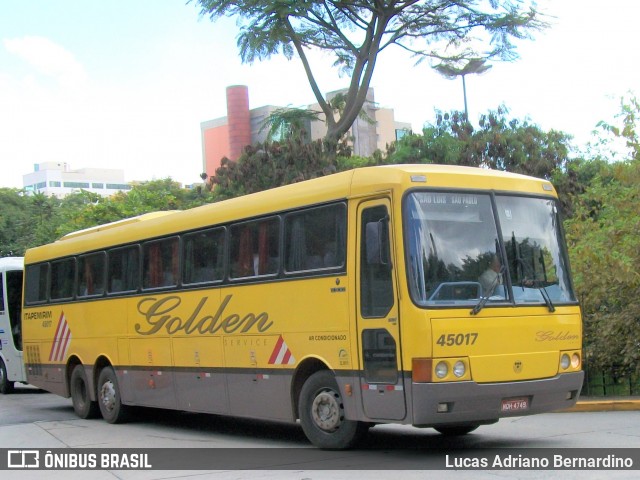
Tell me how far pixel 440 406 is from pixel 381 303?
51.1 inches

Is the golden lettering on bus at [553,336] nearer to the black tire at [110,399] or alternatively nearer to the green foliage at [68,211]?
the black tire at [110,399]

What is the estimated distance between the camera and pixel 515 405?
9.87 metres

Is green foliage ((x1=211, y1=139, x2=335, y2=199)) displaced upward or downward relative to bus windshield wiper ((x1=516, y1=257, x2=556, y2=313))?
upward

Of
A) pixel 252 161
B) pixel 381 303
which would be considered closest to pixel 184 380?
pixel 381 303

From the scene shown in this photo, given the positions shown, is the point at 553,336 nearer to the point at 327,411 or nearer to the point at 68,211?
the point at 327,411

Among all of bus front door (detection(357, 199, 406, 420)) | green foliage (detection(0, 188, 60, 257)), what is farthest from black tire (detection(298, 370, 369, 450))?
green foliage (detection(0, 188, 60, 257))

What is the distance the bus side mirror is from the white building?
15902cm

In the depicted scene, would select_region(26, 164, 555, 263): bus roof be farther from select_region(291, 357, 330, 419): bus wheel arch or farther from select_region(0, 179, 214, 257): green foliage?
select_region(0, 179, 214, 257): green foliage

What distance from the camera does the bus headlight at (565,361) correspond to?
34.1ft

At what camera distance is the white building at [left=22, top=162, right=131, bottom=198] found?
166125 millimetres

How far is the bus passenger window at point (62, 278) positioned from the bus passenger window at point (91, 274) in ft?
1.23

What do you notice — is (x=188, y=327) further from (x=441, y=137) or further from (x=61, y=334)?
(x=441, y=137)

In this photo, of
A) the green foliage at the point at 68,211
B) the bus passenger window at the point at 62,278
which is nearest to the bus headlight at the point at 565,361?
the bus passenger window at the point at 62,278

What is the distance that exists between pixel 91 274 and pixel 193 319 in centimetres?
419
